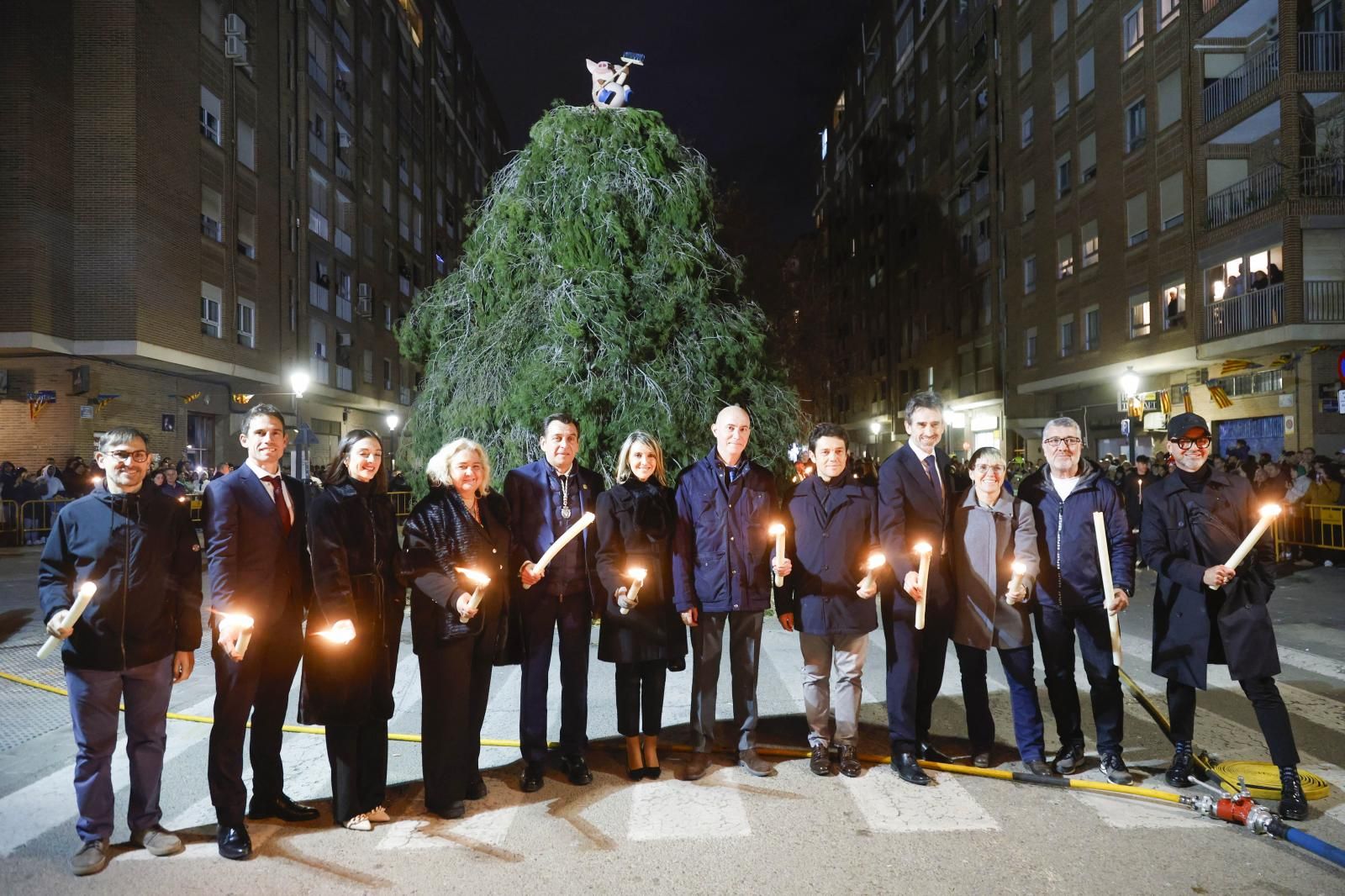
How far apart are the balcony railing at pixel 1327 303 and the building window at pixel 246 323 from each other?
31593 mm

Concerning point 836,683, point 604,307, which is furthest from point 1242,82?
point 836,683

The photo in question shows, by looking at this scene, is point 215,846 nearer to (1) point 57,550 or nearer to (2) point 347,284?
(1) point 57,550

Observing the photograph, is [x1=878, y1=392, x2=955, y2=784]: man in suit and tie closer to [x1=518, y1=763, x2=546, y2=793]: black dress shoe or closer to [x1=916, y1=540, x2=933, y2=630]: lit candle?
[x1=916, y1=540, x2=933, y2=630]: lit candle

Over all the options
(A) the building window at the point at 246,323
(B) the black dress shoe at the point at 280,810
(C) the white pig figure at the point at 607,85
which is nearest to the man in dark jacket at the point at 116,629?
(B) the black dress shoe at the point at 280,810

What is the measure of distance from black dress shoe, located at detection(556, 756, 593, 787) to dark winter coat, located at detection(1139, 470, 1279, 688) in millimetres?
3219

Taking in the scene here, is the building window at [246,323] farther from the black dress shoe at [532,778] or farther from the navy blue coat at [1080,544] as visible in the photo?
the navy blue coat at [1080,544]

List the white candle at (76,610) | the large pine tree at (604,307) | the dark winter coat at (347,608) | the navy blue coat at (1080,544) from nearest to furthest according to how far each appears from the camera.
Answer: the white candle at (76,610) → the dark winter coat at (347,608) → the navy blue coat at (1080,544) → the large pine tree at (604,307)

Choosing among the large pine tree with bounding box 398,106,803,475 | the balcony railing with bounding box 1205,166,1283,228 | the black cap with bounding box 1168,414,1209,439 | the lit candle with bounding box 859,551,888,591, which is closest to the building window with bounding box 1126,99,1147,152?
the balcony railing with bounding box 1205,166,1283,228

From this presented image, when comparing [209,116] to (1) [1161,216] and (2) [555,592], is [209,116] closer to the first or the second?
(2) [555,592]

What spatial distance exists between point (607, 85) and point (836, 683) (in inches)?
310

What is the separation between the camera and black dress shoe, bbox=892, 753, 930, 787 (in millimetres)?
4777

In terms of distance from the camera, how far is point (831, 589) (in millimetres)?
4957

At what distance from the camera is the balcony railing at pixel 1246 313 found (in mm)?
21281

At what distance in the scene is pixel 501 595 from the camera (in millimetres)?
4617
